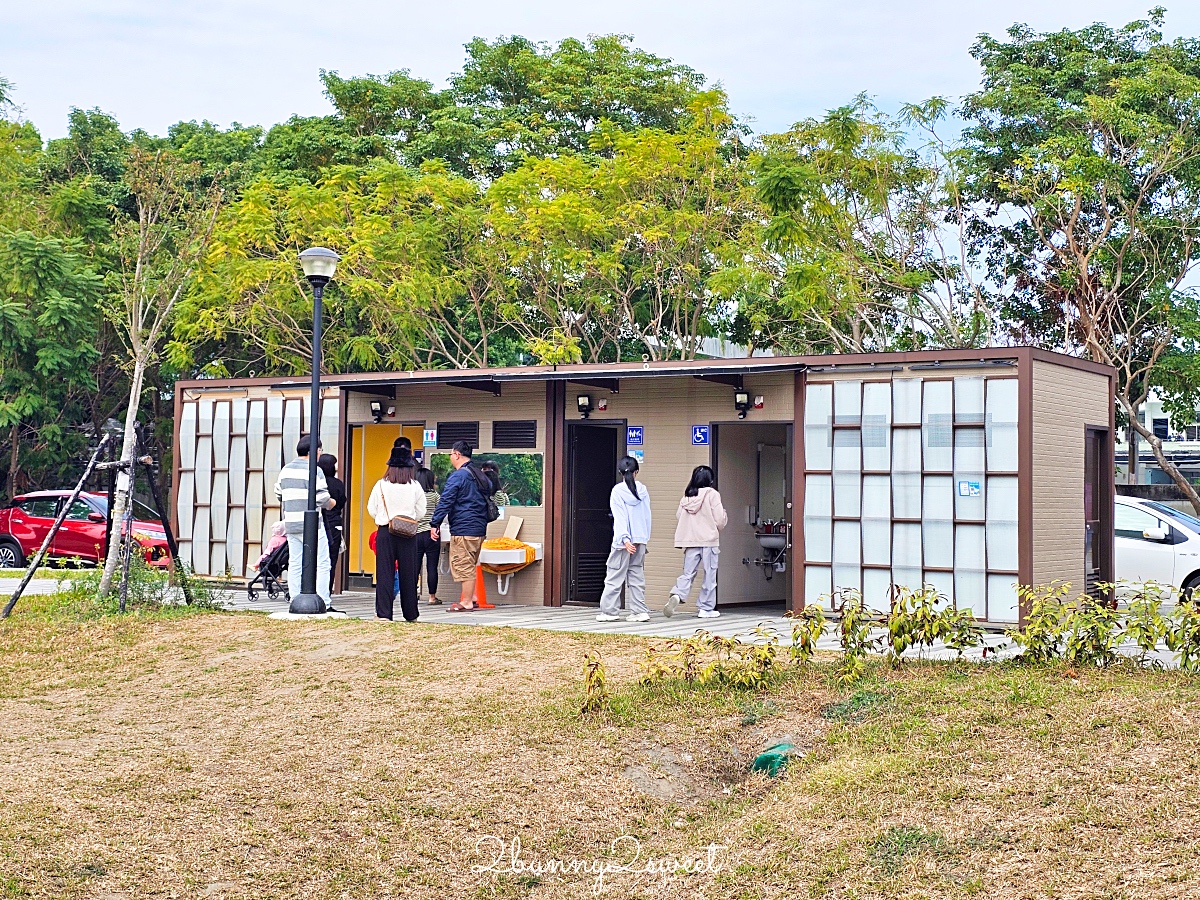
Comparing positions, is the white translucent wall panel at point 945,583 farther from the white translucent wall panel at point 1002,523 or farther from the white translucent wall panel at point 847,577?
the white translucent wall panel at point 847,577

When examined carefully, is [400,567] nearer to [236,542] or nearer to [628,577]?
[628,577]

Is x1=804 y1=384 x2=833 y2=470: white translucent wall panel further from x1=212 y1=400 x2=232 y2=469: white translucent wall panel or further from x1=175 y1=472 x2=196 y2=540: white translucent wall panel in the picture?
x1=175 y1=472 x2=196 y2=540: white translucent wall panel

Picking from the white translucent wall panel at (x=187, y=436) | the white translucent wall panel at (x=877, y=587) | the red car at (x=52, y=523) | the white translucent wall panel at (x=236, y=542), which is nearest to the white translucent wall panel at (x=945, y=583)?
the white translucent wall panel at (x=877, y=587)

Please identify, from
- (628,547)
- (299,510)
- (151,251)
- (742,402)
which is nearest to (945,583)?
(742,402)

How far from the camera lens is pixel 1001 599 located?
13211 millimetres

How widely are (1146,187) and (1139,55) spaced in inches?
162

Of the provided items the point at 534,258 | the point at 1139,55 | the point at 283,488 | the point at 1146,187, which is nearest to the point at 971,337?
the point at 1146,187

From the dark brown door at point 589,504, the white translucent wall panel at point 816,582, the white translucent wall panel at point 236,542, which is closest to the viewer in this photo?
the white translucent wall panel at point 816,582

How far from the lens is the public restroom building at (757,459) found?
1333 centimetres

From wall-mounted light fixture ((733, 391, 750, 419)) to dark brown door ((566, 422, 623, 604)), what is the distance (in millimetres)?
1822

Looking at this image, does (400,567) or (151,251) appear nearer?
(400,567)

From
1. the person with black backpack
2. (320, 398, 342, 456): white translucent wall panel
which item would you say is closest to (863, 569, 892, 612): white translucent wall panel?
the person with black backpack

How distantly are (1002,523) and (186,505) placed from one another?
10.7 m

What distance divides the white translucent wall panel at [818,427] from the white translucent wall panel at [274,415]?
713 cm
